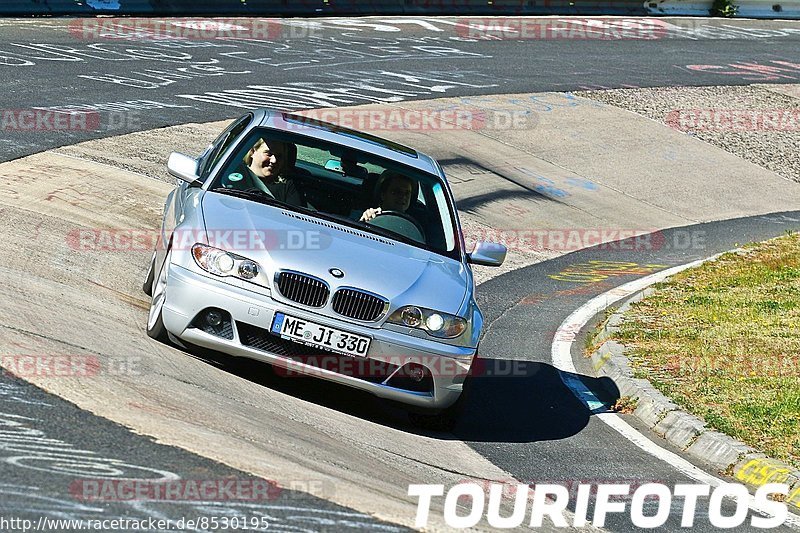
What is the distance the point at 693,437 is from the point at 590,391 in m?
1.45

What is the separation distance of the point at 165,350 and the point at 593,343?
4701 millimetres

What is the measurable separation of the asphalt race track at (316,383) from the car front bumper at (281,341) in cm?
25

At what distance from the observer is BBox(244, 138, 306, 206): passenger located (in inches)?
325

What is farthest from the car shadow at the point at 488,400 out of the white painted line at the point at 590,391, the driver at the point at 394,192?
the driver at the point at 394,192

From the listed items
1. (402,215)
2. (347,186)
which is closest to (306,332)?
(402,215)

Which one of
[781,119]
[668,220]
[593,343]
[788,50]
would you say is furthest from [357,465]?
[788,50]

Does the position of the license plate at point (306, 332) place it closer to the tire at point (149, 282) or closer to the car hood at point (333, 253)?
the car hood at point (333, 253)

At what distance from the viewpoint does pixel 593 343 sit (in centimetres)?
1081

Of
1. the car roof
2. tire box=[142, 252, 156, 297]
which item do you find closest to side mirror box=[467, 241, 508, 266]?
the car roof

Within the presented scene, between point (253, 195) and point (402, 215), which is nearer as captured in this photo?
point (253, 195)

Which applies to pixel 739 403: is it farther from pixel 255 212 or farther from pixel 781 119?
pixel 781 119

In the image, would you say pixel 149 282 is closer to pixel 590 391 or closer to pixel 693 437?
pixel 590 391

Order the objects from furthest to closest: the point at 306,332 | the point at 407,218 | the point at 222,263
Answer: the point at 407,218
the point at 222,263
the point at 306,332

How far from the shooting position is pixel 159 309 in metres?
7.30
